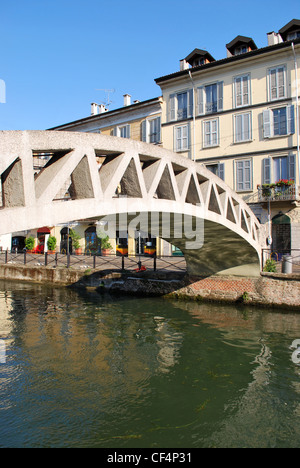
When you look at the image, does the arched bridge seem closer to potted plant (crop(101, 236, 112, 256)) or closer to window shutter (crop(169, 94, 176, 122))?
window shutter (crop(169, 94, 176, 122))

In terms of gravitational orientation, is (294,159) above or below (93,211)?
above

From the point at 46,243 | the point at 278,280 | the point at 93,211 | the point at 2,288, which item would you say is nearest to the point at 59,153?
the point at 93,211

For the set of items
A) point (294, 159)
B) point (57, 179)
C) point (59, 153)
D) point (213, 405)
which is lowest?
point (213, 405)

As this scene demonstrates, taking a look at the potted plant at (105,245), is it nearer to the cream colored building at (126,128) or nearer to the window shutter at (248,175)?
the cream colored building at (126,128)

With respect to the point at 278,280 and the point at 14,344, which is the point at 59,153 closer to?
the point at 14,344

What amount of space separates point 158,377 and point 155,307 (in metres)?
6.50

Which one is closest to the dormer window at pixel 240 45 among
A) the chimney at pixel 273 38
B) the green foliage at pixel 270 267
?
the chimney at pixel 273 38

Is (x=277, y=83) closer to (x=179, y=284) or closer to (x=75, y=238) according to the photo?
(x=179, y=284)

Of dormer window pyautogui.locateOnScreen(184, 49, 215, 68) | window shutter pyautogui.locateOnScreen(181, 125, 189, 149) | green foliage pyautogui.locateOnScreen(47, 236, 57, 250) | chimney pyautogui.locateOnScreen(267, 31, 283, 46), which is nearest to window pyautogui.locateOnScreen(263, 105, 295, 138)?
chimney pyautogui.locateOnScreen(267, 31, 283, 46)

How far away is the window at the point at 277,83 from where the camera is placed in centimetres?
2033

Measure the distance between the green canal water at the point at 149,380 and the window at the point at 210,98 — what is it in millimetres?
15957

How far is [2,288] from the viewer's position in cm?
1842

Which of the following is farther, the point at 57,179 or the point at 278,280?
the point at 278,280

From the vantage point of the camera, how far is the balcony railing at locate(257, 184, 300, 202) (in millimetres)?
19266
